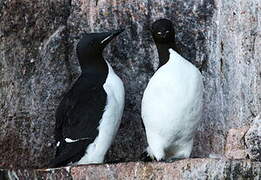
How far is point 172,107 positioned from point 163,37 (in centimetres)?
48

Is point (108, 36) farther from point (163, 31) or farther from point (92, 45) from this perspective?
point (163, 31)

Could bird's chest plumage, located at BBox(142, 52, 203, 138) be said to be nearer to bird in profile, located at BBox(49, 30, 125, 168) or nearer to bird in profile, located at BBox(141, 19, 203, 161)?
bird in profile, located at BBox(141, 19, 203, 161)

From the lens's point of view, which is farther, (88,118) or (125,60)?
(125,60)

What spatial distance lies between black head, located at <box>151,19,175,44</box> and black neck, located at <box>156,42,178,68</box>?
0.02m

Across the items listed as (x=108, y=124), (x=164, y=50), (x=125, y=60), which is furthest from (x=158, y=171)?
(x=125, y=60)

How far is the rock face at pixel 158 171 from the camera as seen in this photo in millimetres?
5098

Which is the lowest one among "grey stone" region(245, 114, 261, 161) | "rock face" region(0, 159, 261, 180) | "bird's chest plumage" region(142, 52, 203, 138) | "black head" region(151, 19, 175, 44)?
"rock face" region(0, 159, 261, 180)

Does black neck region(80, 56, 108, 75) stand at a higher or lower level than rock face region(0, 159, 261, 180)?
higher

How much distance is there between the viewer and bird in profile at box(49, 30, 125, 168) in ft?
18.8

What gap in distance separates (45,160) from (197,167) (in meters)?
1.42

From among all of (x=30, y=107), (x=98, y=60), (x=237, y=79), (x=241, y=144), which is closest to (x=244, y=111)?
(x=237, y=79)

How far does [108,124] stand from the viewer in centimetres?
576

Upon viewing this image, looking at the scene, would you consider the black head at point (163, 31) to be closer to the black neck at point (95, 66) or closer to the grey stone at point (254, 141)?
the black neck at point (95, 66)

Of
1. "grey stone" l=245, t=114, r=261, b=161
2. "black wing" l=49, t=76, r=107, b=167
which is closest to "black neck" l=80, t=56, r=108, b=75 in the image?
"black wing" l=49, t=76, r=107, b=167
